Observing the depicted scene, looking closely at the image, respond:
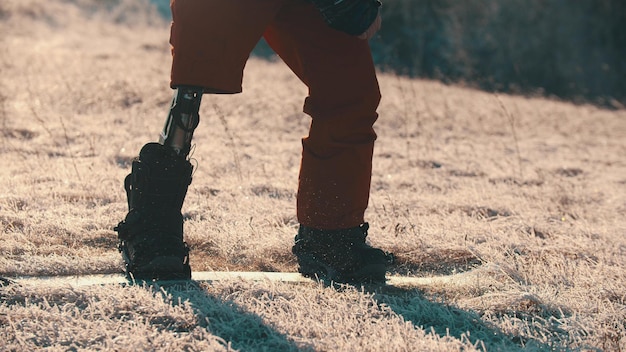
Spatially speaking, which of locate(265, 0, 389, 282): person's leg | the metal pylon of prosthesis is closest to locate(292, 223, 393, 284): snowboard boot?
locate(265, 0, 389, 282): person's leg

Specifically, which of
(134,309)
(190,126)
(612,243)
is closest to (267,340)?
(134,309)

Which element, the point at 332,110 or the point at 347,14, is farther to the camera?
the point at 332,110

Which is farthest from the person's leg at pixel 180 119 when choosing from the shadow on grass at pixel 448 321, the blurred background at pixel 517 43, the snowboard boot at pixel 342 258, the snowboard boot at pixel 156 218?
the blurred background at pixel 517 43

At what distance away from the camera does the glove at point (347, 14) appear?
225 cm

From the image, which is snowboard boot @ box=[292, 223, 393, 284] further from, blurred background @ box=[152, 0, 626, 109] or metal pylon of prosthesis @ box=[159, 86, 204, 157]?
blurred background @ box=[152, 0, 626, 109]

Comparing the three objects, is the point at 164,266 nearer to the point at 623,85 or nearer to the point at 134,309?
the point at 134,309

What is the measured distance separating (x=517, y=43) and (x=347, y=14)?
11199 millimetres

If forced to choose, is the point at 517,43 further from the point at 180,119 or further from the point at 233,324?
the point at 233,324

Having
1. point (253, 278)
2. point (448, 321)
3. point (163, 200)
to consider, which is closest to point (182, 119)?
point (163, 200)

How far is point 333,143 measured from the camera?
2.40 meters

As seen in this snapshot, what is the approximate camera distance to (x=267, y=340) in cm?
200

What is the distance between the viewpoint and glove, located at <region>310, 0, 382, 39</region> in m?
2.25

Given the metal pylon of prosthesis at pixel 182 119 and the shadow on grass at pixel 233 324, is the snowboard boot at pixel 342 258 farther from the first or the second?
the metal pylon of prosthesis at pixel 182 119

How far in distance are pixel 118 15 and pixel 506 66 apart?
605 cm
